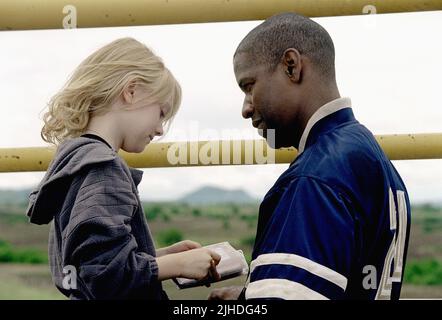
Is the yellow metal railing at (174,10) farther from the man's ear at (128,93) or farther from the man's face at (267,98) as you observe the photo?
the man's face at (267,98)

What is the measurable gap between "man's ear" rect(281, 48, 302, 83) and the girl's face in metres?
0.33

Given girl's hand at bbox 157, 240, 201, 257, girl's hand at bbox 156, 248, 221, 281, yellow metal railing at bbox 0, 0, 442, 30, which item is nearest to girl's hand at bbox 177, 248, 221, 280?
girl's hand at bbox 156, 248, 221, 281

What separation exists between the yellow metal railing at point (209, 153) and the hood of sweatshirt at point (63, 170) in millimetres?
226

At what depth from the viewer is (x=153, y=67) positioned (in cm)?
147

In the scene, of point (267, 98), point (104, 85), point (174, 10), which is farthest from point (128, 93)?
point (267, 98)

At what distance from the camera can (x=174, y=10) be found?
5.00 feet

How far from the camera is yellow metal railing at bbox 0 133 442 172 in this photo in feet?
5.01

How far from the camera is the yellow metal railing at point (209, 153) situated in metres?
1.53

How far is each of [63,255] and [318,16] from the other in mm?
686

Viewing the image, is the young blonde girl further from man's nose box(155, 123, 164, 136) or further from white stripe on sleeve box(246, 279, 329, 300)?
white stripe on sleeve box(246, 279, 329, 300)

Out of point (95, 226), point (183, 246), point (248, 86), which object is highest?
point (248, 86)

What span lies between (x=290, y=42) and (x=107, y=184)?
0.38 metres

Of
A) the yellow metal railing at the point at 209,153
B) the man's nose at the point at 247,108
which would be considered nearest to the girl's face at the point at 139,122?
the yellow metal railing at the point at 209,153

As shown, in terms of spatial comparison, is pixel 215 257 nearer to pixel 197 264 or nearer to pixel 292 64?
pixel 197 264
